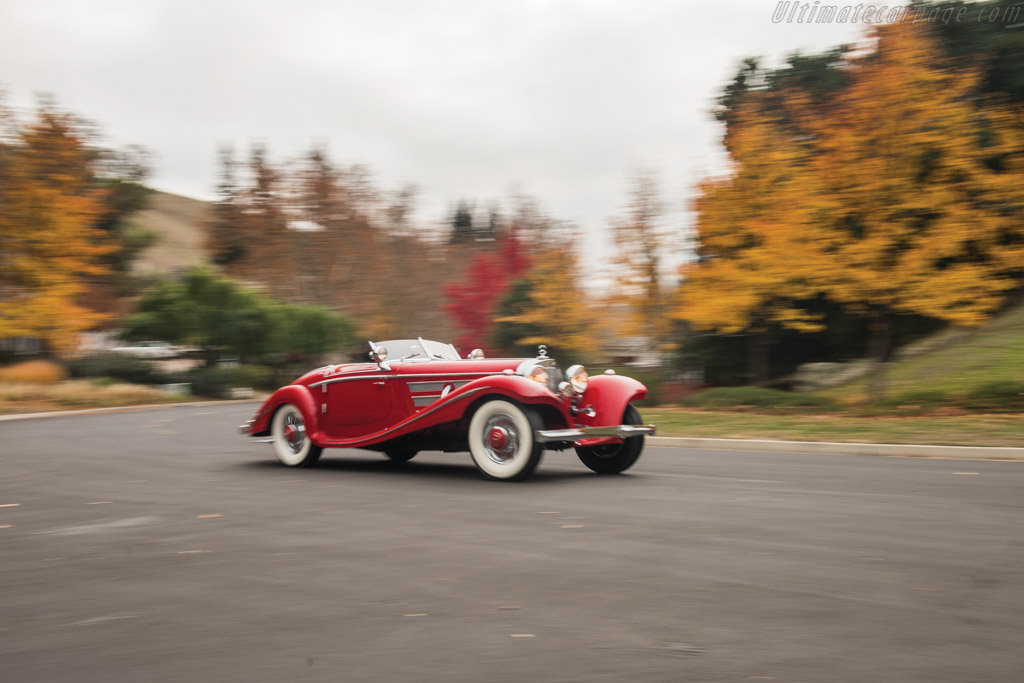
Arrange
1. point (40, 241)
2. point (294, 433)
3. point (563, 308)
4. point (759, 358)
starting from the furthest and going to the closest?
point (563, 308) < point (40, 241) < point (759, 358) < point (294, 433)

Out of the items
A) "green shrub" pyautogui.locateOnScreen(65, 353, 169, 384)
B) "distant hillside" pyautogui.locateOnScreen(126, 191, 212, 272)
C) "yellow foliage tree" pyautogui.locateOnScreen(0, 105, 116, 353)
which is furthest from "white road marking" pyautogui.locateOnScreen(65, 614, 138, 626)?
"distant hillside" pyautogui.locateOnScreen(126, 191, 212, 272)

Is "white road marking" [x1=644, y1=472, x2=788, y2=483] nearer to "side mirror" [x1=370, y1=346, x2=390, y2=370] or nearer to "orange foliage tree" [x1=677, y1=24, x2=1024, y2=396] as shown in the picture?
"side mirror" [x1=370, y1=346, x2=390, y2=370]

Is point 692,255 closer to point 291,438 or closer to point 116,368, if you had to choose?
point 291,438

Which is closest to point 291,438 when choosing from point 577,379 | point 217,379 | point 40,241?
point 577,379

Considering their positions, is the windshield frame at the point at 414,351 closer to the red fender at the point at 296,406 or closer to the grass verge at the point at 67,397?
the red fender at the point at 296,406

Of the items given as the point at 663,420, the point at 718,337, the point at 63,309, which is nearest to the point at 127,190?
the point at 63,309

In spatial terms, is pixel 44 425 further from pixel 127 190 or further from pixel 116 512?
pixel 127 190

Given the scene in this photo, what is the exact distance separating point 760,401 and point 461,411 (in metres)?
13.0

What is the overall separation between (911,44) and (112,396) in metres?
23.7

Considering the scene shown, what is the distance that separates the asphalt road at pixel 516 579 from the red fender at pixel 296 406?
1.30 m

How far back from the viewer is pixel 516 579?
5164 mm

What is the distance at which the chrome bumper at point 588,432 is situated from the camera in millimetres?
8852

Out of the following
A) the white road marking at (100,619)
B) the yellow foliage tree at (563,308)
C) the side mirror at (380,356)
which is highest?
the yellow foliage tree at (563,308)

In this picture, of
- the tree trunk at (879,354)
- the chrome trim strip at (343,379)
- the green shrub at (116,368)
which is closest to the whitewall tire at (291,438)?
the chrome trim strip at (343,379)
